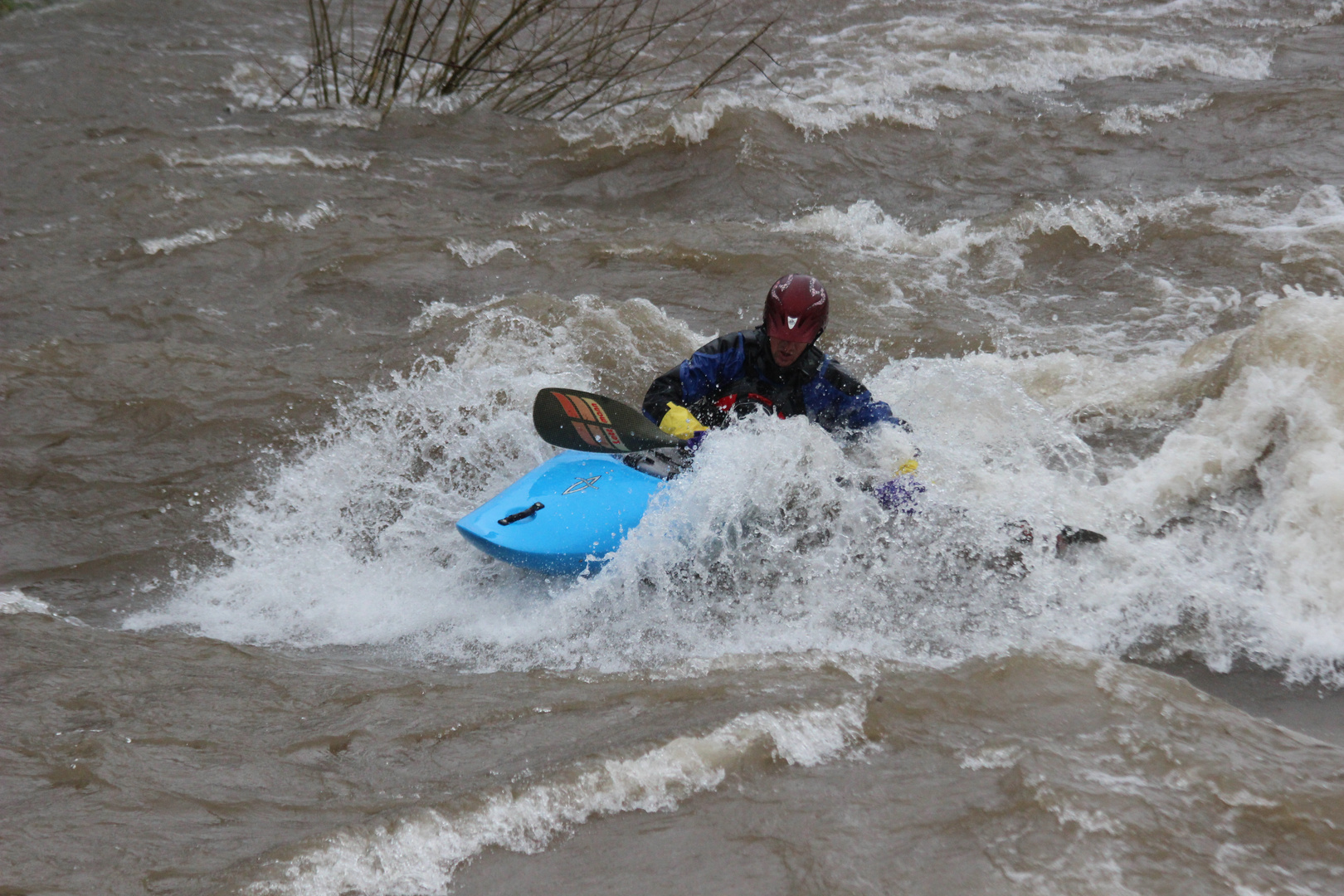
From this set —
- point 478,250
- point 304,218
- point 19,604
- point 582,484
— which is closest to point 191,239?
point 304,218

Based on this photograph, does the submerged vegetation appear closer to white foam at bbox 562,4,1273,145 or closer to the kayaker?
white foam at bbox 562,4,1273,145

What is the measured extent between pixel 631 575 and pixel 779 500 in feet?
2.19

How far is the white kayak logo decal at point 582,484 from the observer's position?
376 centimetres

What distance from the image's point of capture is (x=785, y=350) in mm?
3877

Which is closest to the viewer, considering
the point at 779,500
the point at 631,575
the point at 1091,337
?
the point at 631,575

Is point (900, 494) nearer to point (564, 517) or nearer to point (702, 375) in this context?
point (702, 375)

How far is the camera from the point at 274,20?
440 inches

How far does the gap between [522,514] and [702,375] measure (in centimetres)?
99

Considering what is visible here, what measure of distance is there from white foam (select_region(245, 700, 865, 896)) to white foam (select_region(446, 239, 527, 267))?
427cm

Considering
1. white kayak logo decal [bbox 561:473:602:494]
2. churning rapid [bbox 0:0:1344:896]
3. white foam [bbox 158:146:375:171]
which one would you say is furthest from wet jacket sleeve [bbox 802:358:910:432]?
white foam [bbox 158:146:375:171]

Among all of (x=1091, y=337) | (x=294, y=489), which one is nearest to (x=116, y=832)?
(x=294, y=489)

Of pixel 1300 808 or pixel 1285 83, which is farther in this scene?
pixel 1285 83

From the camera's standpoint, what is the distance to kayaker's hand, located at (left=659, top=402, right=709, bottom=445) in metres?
3.93

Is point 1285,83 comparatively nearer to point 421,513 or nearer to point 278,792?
point 421,513
